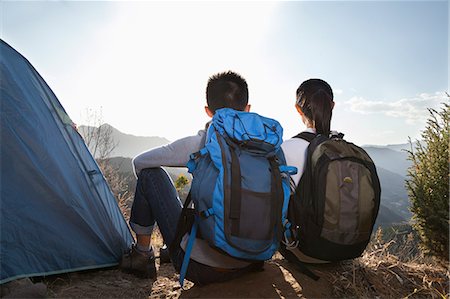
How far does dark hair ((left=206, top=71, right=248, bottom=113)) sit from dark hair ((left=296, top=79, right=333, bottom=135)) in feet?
1.66

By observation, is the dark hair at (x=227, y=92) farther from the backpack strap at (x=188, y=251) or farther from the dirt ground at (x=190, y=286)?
the dirt ground at (x=190, y=286)


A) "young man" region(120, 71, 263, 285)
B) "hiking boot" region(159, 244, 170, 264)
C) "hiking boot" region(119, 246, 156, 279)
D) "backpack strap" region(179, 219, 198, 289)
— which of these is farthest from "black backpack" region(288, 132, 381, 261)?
"hiking boot" region(159, 244, 170, 264)

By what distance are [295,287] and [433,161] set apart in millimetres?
2516

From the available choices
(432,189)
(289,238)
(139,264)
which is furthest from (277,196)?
(432,189)

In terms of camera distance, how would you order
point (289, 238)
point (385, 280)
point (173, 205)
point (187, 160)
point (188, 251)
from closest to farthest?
point (188, 251) < point (187, 160) < point (173, 205) < point (289, 238) < point (385, 280)

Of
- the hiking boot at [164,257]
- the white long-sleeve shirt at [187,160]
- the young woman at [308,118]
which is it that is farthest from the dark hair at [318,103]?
the hiking boot at [164,257]

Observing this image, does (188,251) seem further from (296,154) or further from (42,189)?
(42,189)

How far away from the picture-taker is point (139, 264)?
261cm

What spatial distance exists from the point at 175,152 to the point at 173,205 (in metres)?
0.39

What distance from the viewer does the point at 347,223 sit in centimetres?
221

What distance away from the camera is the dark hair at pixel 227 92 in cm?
240

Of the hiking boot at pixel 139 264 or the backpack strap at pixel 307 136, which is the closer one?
the backpack strap at pixel 307 136

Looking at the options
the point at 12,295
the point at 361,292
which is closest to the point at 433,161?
the point at 361,292

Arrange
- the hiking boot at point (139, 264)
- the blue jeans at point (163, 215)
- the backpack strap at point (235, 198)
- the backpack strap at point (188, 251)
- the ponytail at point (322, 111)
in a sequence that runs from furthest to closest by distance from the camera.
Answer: the hiking boot at point (139, 264), the ponytail at point (322, 111), the blue jeans at point (163, 215), the backpack strap at point (188, 251), the backpack strap at point (235, 198)
